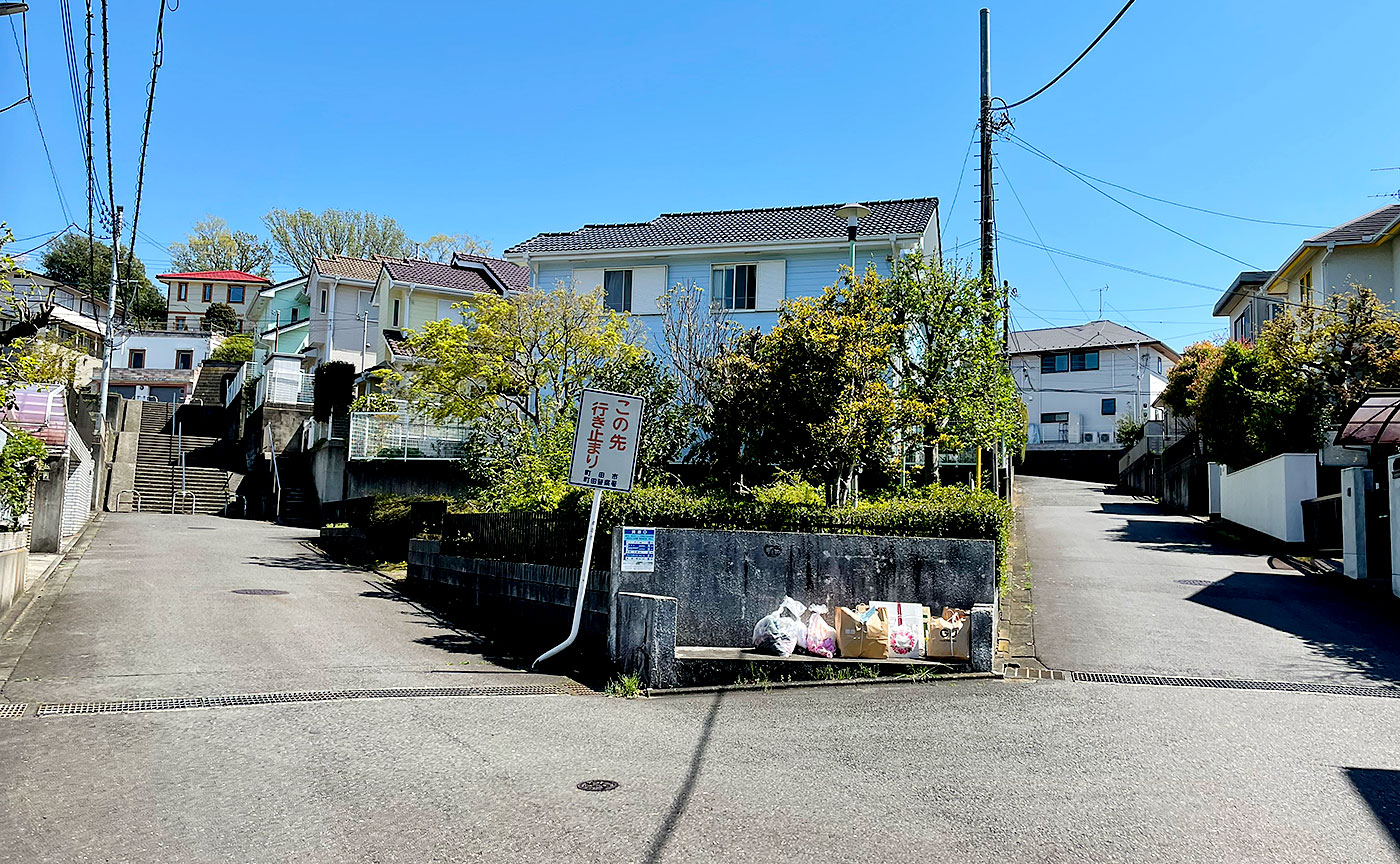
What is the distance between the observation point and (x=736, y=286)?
91.2ft

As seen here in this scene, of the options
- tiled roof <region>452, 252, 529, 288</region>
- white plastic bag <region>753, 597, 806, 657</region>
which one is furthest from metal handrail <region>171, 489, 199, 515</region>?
white plastic bag <region>753, 597, 806, 657</region>

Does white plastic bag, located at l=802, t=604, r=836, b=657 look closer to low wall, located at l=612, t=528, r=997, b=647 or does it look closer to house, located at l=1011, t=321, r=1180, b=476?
low wall, located at l=612, t=528, r=997, b=647

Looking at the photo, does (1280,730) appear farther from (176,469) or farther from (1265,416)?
(176,469)

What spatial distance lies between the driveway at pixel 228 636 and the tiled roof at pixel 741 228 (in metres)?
12.8

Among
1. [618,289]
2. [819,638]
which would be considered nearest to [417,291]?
[618,289]

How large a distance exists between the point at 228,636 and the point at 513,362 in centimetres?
1016

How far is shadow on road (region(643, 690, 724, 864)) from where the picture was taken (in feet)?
17.3

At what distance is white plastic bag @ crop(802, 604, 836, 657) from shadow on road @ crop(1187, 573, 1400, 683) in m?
5.32

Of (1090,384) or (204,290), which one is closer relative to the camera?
(1090,384)

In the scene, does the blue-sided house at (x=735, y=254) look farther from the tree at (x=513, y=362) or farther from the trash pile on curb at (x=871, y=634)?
the trash pile on curb at (x=871, y=634)

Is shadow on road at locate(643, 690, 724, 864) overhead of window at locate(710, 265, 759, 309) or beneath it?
beneath

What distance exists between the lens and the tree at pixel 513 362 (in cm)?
2059

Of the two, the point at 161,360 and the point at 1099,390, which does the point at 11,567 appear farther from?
the point at 161,360

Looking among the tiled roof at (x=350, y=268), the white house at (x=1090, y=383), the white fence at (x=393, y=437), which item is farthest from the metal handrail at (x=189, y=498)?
the white house at (x=1090, y=383)
